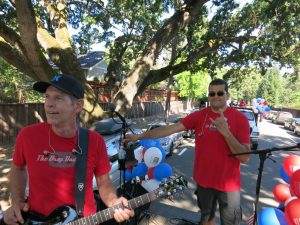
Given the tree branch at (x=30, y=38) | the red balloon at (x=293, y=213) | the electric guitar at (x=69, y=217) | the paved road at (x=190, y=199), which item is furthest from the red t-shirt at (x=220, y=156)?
the tree branch at (x=30, y=38)

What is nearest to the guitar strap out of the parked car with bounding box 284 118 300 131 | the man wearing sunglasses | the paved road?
the man wearing sunglasses

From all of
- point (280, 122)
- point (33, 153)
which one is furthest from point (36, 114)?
point (280, 122)

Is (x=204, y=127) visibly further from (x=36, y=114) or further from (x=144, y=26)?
(x=144, y=26)

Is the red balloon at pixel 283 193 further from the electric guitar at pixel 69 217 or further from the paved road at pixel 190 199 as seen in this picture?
the electric guitar at pixel 69 217

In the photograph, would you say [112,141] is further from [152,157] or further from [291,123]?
[291,123]

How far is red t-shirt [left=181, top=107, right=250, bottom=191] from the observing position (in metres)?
3.65

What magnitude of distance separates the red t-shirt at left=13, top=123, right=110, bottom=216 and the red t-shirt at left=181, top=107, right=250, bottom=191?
5.18 feet

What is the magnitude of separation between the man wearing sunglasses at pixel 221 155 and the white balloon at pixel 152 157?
164cm

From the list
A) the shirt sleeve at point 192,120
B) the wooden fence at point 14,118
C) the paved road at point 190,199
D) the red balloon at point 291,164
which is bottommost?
the paved road at point 190,199

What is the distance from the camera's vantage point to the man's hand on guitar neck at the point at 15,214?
2496 mm

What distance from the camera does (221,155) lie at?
3662 millimetres

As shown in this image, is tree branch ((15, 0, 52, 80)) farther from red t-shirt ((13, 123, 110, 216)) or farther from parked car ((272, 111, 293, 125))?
parked car ((272, 111, 293, 125))

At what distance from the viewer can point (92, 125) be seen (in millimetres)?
7539

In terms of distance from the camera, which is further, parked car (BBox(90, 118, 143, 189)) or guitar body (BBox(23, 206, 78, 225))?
parked car (BBox(90, 118, 143, 189))
